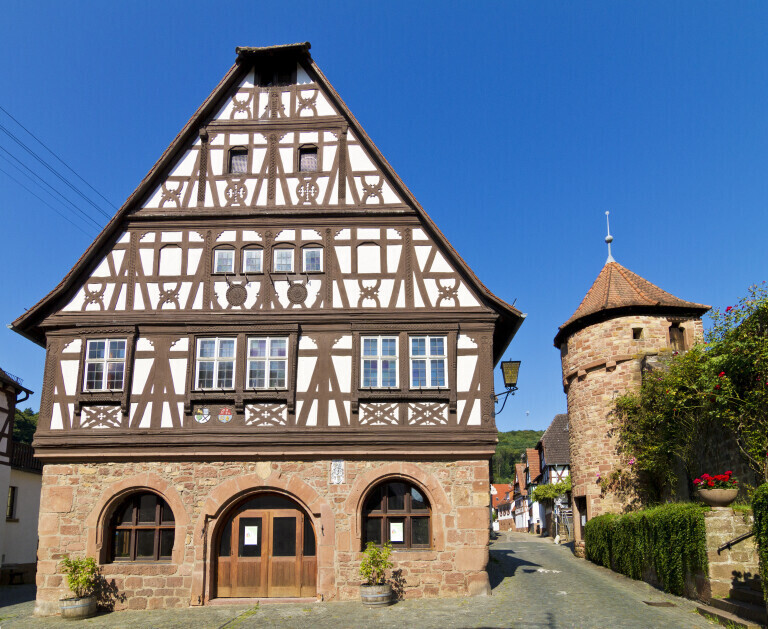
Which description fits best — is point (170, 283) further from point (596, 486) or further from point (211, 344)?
point (596, 486)

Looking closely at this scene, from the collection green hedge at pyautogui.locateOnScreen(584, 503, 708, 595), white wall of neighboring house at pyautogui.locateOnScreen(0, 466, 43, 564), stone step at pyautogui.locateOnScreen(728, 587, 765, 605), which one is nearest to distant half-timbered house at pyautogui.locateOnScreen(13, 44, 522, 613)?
green hedge at pyautogui.locateOnScreen(584, 503, 708, 595)

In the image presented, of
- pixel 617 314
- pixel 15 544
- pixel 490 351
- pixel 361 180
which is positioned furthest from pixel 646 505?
pixel 15 544

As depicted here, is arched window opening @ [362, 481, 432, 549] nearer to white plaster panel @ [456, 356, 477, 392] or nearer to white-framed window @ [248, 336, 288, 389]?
white plaster panel @ [456, 356, 477, 392]

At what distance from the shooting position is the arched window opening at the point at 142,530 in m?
16.2

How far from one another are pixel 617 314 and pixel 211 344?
1379cm

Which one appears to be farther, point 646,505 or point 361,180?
point 646,505

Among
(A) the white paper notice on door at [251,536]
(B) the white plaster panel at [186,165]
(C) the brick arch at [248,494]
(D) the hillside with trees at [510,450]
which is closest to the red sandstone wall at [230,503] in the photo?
(C) the brick arch at [248,494]

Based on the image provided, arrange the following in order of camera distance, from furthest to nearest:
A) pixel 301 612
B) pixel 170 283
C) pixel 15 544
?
1. pixel 15 544
2. pixel 170 283
3. pixel 301 612

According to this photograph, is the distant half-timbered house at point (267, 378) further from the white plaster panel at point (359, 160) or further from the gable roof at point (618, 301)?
the gable roof at point (618, 301)

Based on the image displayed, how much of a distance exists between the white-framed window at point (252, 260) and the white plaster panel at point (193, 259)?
1110 millimetres

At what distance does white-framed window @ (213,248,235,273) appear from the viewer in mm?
17453

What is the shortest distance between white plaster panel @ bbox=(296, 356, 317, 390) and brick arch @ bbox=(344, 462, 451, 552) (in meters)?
2.43

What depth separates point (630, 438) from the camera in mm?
22219

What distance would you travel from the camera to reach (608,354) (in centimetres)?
2366
